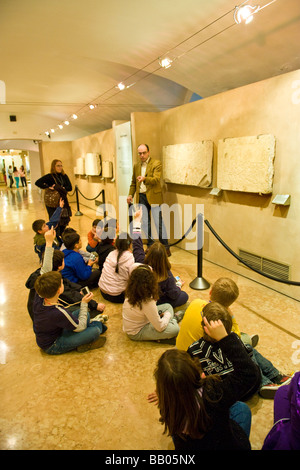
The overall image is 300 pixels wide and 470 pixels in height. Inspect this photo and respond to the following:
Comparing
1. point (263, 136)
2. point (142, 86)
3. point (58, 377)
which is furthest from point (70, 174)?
point (58, 377)

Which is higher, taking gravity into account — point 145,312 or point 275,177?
point 275,177

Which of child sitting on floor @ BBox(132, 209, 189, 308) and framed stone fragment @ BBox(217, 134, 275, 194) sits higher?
framed stone fragment @ BBox(217, 134, 275, 194)

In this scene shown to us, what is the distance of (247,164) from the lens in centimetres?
416

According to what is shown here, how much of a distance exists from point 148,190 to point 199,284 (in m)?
2.23

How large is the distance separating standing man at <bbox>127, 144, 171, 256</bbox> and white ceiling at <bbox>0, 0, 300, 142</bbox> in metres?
1.81

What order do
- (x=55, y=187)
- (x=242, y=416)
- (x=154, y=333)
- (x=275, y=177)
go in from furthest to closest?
(x=55, y=187)
(x=275, y=177)
(x=154, y=333)
(x=242, y=416)

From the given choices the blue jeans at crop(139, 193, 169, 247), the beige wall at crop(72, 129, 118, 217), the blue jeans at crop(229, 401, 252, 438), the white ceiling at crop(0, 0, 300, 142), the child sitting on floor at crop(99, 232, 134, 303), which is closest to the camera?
the blue jeans at crop(229, 401, 252, 438)

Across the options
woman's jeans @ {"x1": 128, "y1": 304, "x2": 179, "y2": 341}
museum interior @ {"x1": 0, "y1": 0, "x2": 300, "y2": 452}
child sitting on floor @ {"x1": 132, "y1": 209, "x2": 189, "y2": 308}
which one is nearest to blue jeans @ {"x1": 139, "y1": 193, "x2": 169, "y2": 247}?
museum interior @ {"x1": 0, "y1": 0, "x2": 300, "y2": 452}

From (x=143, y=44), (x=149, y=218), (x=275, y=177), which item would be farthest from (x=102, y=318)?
(x=143, y=44)

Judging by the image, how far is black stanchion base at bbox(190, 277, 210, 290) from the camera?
4.28 metres

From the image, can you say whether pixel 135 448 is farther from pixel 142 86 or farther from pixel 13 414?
pixel 142 86

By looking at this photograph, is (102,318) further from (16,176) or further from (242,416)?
(16,176)

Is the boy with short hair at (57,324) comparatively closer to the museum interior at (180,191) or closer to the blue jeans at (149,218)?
the museum interior at (180,191)

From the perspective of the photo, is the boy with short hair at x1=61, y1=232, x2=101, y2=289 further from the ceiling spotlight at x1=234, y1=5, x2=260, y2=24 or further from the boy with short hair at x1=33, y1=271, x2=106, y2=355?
the ceiling spotlight at x1=234, y1=5, x2=260, y2=24
